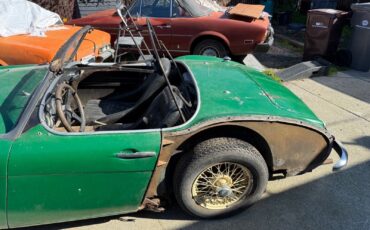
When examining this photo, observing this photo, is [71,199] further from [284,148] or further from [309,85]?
[309,85]

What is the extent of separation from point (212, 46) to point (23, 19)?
10.9 feet

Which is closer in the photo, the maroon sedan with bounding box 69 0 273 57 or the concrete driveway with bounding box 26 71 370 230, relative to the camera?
the concrete driveway with bounding box 26 71 370 230

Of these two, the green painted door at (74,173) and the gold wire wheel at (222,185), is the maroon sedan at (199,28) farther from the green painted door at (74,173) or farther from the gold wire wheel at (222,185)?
the green painted door at (74,173)

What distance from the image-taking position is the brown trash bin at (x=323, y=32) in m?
7.09

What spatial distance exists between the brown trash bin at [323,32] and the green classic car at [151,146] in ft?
14.7

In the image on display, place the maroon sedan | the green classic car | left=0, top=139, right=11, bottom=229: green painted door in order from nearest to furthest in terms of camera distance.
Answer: left=0, top=139, right=11, bottom=229: green painted door < the green classic car < the maroon sedan

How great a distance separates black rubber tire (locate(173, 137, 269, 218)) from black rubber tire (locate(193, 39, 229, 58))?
4.31m

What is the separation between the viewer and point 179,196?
2.79 metres

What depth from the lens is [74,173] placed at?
2406mm

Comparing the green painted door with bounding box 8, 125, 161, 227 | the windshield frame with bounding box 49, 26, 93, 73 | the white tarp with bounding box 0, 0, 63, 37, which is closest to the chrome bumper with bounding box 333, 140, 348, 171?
the green painted door with bounding box 8, 125, 161, 227

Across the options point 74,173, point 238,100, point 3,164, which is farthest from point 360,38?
point 3,164

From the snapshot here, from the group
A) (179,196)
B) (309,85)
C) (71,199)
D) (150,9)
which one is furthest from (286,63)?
(71,199)

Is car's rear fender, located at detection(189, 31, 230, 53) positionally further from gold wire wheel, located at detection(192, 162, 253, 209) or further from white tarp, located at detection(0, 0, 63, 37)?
gold wire wheel, located at detection(192, 162, 253, 209)

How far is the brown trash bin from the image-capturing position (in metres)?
7.09
